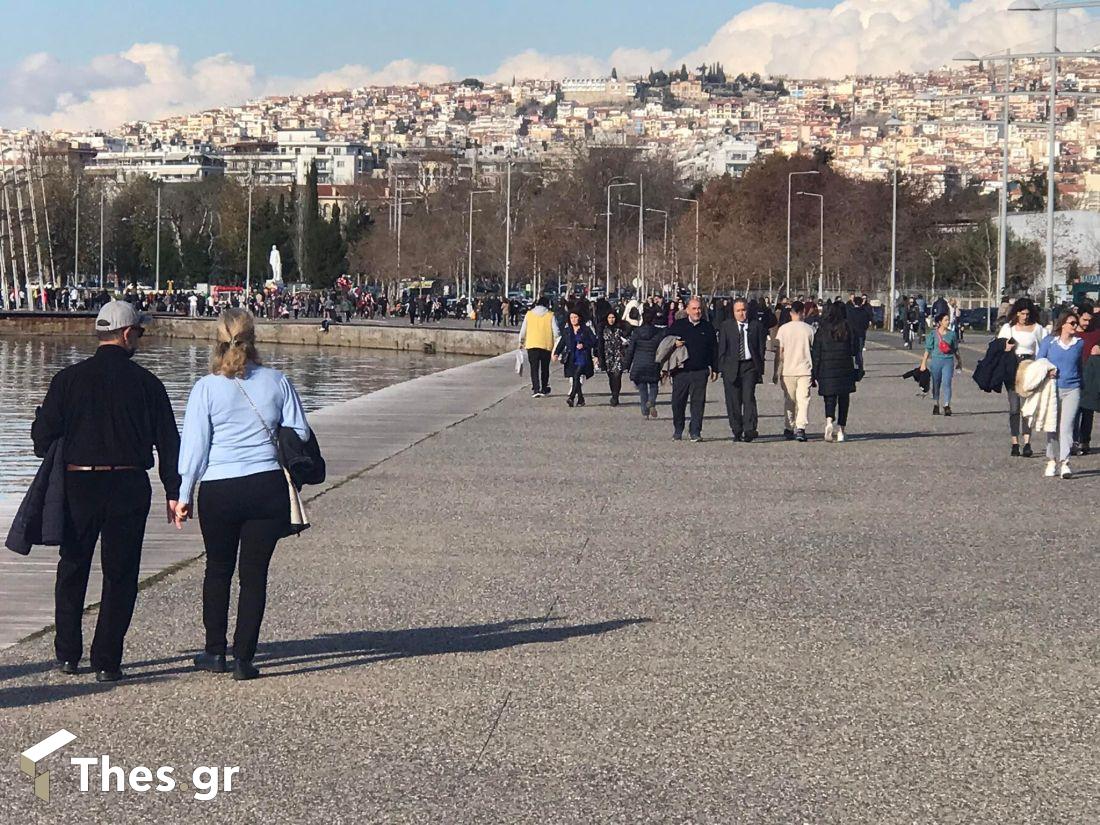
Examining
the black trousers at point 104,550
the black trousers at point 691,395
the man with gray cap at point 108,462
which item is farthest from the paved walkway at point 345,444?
the black trousers at point 691,395

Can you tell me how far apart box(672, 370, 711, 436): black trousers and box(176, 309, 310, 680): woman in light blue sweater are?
14957mm

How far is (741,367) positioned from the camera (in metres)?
23.5

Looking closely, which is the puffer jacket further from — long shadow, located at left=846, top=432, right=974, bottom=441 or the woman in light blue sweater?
the woman in light blue sweater

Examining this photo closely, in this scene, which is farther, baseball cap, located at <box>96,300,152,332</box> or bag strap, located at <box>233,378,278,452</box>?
baseball cap, located at <box>96,300,152,332</box>

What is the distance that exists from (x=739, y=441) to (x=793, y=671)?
1456cm

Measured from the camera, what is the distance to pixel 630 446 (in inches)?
888

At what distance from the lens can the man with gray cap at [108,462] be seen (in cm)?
859

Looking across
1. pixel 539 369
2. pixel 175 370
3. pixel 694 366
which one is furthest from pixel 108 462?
pixel 175 370

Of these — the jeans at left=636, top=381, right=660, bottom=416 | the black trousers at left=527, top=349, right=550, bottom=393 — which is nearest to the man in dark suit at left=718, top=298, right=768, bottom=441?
the jeans at left=636, top=381, right=660, bottom=416

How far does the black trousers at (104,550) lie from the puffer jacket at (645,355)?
1806 centimetres

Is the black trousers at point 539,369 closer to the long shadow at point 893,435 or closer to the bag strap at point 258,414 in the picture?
the long shadow at point 893,435

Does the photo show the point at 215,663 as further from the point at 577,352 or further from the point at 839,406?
the point at 577,352

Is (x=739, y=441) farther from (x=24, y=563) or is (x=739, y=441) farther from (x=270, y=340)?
(x=270, y=340)

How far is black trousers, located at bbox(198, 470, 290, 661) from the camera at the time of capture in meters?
8.60
